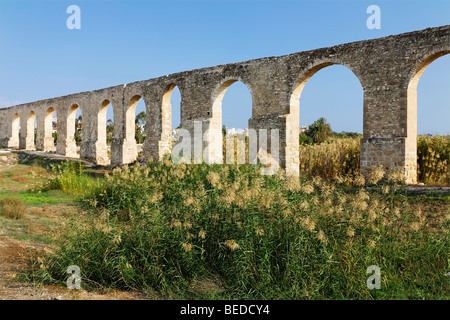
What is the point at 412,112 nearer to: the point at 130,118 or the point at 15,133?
the point at 130,118

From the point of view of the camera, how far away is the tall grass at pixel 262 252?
337 cm

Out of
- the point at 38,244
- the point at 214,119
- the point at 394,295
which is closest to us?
A: the point at 394,295

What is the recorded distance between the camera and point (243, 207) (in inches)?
141

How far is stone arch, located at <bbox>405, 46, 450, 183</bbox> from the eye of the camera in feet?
30.9

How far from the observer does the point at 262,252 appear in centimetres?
345

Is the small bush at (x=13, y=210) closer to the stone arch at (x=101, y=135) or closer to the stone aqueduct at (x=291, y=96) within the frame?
the stone aqueduct at (x=291, y=96)

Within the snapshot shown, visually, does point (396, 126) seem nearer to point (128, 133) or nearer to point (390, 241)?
point (390, 241)

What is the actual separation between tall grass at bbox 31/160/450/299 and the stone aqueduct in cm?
218

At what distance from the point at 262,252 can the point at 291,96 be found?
29.5ft

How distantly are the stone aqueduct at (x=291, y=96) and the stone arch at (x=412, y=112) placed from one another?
23 mm

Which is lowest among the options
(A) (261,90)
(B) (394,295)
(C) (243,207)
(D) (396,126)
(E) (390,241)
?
(B) (394,295)

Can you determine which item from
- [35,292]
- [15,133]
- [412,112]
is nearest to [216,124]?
[412,112]
